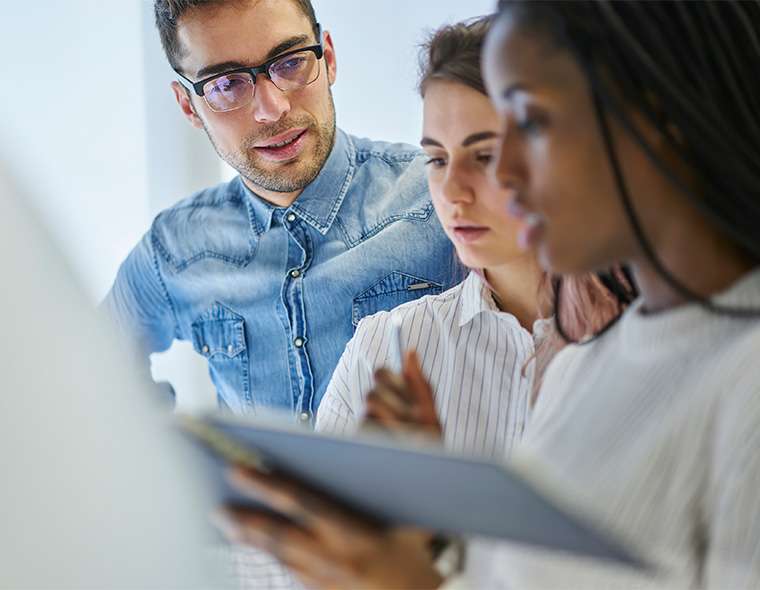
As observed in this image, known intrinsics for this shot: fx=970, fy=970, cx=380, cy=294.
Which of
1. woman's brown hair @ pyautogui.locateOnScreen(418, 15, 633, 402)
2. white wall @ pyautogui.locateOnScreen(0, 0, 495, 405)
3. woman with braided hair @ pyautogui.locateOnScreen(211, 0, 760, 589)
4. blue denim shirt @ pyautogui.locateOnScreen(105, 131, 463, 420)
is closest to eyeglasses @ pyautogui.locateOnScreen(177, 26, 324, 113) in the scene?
blue denim shirt @ pyautogui.locateOnScreen(105, 131, 463, 420)

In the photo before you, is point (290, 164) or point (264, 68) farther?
point (290, 164)

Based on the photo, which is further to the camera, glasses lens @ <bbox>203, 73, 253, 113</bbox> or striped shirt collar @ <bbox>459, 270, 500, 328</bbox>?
glasses lens @ <bbox>203, 73, 253, 113</bbox>

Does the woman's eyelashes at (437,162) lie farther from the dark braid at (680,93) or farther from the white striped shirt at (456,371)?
the dark braid at (680,93)

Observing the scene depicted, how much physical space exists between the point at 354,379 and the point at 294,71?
71 centimetres

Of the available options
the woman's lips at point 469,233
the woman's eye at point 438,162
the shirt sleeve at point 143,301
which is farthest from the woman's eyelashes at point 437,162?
the shirt sleeve at point 143,301

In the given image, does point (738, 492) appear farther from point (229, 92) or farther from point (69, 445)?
point (229, 92)

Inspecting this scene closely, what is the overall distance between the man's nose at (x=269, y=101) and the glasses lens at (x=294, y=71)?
1 cm

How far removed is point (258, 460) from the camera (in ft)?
2.45

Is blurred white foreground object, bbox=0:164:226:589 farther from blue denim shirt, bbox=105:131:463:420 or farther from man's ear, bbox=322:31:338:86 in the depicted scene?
man's ear, bbox=322:31:338:86

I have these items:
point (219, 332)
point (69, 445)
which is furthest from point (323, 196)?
point (69, 445)

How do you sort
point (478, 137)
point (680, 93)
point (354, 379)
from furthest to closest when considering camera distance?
point (354, 379) < point (478, 137) < point (680, 93)

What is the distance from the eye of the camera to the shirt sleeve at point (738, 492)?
69 cm

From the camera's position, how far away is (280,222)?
2143 mm

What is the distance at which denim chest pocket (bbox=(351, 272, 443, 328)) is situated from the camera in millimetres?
1973
